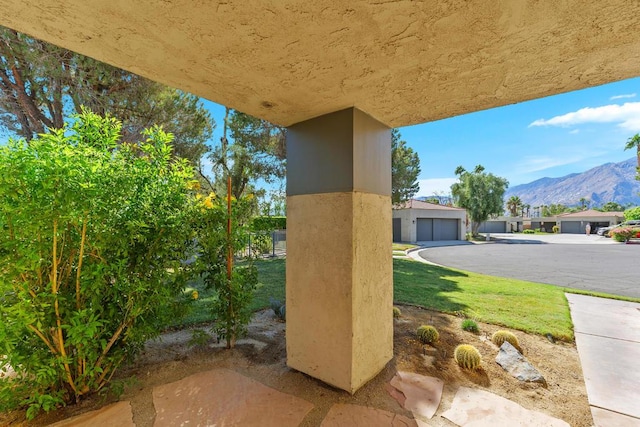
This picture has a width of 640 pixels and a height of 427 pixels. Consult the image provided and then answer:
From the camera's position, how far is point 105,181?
2.08 metres

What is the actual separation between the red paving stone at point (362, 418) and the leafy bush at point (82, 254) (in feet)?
5.59

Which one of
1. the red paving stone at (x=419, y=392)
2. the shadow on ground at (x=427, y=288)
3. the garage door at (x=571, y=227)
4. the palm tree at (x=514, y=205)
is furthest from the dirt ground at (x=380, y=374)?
the palm tree at (x=514, y=205)

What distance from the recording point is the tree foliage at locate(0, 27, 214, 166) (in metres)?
5.49

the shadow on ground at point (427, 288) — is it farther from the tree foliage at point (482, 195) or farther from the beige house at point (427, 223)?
the tree foliage at point (482, 195)

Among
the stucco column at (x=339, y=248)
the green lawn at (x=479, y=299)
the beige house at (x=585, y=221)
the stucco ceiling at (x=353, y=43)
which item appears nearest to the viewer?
the stucco ceiling at (x=353, y=43)

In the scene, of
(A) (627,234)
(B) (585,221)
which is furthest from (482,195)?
(B) (585,221)

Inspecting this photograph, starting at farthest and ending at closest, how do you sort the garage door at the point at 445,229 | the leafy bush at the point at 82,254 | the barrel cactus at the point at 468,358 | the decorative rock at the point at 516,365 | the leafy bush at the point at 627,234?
the garage door at the point at 445,229 → the leafy bush at the point at 627,234 → the barrel cactus at the point at 468,358 → the decorative rock at the point at 516,365 → the leafy bush at the point at 82,254

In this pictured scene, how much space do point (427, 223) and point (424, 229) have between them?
0.65 meters

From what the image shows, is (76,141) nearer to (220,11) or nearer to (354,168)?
(220,11)

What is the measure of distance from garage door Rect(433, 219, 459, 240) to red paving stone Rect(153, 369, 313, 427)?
84.3ft

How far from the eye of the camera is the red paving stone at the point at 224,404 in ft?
6.68

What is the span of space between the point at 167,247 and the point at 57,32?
62.3 inches

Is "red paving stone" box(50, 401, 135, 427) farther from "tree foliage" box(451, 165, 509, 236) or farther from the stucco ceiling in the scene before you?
"tree foliage" box(451, 165, 509, 236)

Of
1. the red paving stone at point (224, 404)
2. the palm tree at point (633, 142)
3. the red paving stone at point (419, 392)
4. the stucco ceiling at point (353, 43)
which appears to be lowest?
the red paving stone at point (419, 392)
